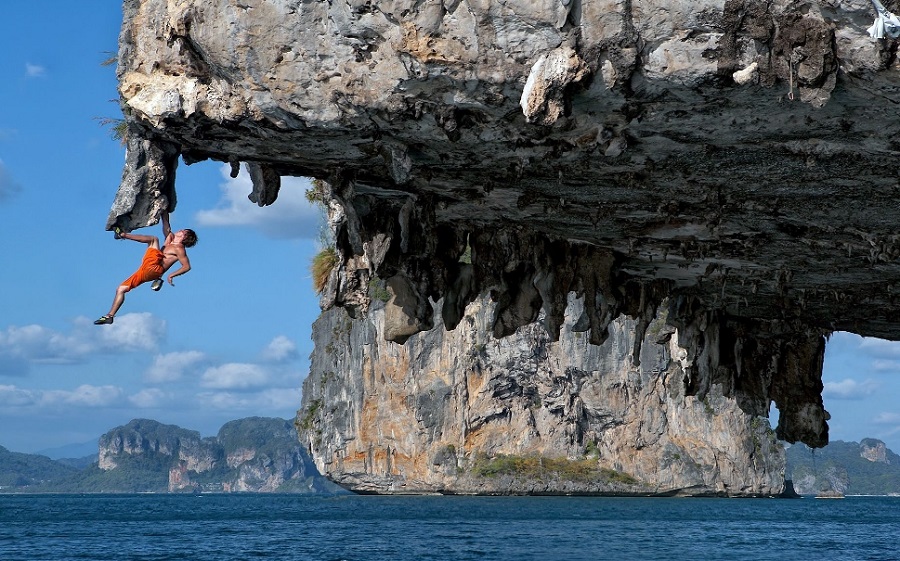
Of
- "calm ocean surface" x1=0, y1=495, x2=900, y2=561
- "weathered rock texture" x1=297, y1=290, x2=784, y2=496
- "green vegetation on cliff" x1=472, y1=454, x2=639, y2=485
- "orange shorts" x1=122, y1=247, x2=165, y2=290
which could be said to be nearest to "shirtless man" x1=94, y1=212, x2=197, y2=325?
"orange shorts" x1=122, y1=247, x2=165, y2=290

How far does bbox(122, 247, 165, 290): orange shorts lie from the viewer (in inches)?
386

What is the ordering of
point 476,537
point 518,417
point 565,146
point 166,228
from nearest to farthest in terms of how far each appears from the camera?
point 565,146
point 166,228
point 476,537
point 518,417

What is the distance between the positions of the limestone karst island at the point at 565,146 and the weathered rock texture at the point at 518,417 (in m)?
89.4

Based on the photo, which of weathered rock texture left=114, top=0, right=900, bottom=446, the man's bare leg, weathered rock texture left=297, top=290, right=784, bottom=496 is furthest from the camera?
weathered rock texture left=297, top=290, right=784, bottom=496

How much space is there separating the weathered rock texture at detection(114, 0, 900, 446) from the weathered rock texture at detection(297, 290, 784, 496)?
93.0 meters

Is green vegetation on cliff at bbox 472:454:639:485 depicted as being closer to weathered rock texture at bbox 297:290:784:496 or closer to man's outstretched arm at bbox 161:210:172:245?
weathered rock texture at bbox 297:290:784:496

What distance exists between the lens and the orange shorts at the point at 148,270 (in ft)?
32.2

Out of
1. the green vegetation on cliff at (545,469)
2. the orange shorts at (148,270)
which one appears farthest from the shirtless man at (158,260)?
the green vegetation on cliff at (545,469)

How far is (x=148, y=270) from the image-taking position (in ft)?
32.6

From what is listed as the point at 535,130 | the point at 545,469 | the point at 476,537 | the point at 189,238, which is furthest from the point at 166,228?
the point at 545,469

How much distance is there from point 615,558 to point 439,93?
33.0m

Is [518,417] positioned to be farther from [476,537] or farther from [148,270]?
[148,270]

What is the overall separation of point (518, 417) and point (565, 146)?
101984 mm

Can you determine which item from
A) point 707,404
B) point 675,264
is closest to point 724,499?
point 707,404
